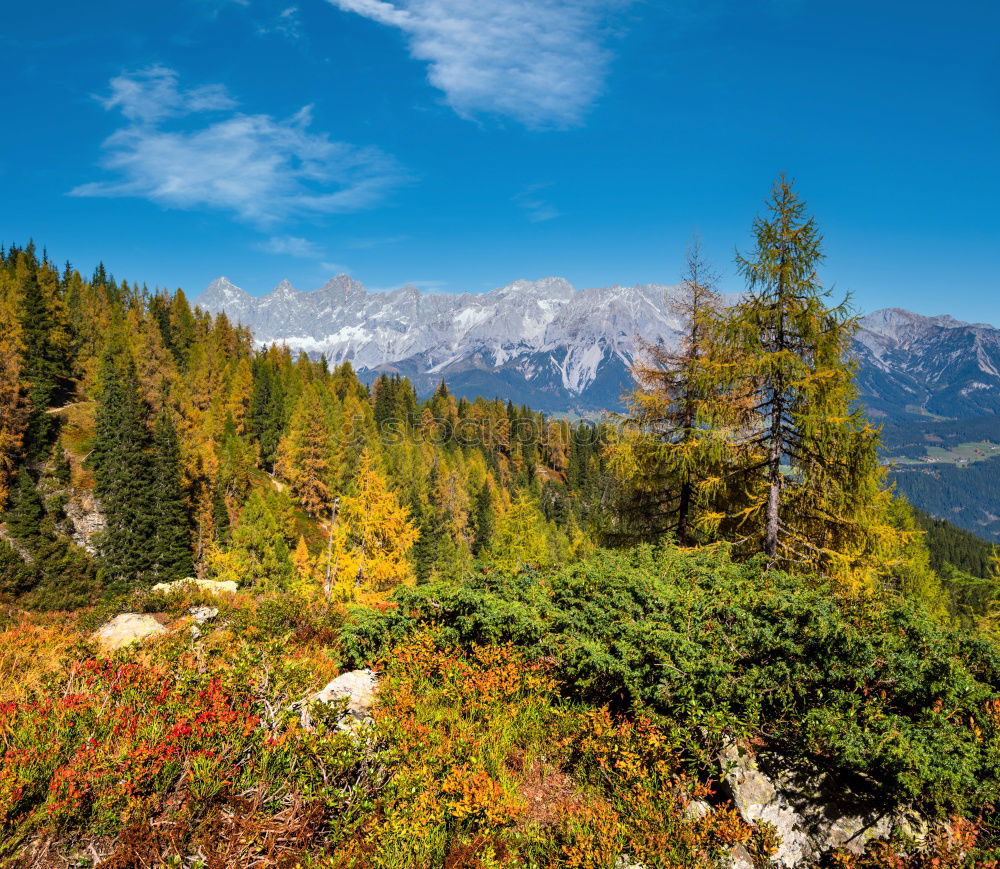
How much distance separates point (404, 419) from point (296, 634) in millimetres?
87157

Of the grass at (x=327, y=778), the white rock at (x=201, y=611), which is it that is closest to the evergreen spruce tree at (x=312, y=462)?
the white rock at (x=201, y=611)

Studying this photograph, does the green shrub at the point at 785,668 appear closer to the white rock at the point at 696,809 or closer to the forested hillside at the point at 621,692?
the forested hillside at the point at 621,692

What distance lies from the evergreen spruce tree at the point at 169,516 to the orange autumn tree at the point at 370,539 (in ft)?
68.9

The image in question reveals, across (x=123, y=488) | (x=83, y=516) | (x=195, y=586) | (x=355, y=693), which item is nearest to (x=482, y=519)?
(x=123, y=488)

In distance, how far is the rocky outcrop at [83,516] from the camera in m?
45.2

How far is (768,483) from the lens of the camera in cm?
1228

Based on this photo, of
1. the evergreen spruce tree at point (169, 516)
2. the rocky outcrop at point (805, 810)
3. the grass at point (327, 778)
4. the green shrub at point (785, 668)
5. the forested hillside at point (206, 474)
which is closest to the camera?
the grass at point (327, 778)

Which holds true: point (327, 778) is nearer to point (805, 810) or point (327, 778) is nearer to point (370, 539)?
point (805, 810)

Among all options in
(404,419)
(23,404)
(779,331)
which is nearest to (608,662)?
(779,331)

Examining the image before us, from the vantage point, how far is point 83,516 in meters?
46.2

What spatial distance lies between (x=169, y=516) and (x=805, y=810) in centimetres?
4800

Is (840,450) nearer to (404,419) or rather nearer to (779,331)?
(779,331)

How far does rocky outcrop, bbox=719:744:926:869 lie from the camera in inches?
178

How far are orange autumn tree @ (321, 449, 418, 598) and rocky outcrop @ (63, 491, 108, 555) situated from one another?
3132cm
